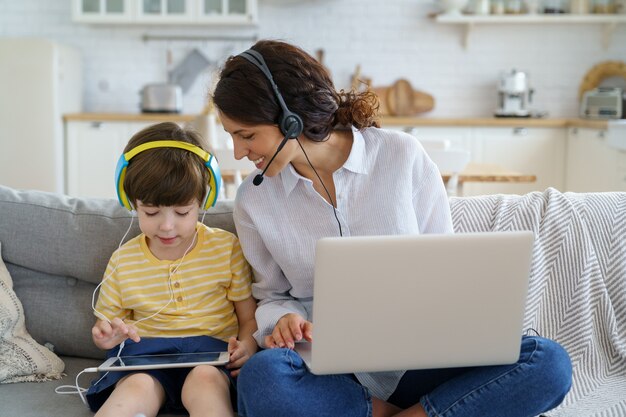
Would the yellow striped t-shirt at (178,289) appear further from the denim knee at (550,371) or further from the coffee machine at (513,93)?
the coffee machine at (513,93)

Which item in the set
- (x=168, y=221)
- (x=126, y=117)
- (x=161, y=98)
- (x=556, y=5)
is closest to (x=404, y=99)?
(x=556, y=5)

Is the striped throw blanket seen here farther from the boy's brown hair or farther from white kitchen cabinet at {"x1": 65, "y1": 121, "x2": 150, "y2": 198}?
white kitchen cabinet at {"x1": 65, "y1": 121, "x2": 150, "y2": 198}

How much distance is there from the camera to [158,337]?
Answer: 1.81 meters

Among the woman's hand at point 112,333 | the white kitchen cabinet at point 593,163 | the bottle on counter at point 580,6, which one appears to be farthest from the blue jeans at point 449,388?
the bottle on counter at point 580,6

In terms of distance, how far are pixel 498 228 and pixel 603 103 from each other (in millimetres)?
3504

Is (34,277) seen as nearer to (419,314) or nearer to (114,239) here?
(114,239)

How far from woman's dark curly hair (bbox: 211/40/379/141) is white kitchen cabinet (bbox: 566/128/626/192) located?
3.06 m

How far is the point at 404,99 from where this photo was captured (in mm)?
5648

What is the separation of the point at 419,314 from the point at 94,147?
4.40 m

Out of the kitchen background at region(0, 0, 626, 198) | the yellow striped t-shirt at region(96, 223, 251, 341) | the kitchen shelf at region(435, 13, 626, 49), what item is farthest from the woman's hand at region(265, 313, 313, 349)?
the kitchen shelf at region(435, 13, 626, 49)

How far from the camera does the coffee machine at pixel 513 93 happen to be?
533 centimetres

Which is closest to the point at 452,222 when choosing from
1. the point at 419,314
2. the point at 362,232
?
the point at 362,232

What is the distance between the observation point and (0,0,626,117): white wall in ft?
18.4

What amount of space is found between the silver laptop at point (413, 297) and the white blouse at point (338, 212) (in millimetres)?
352
